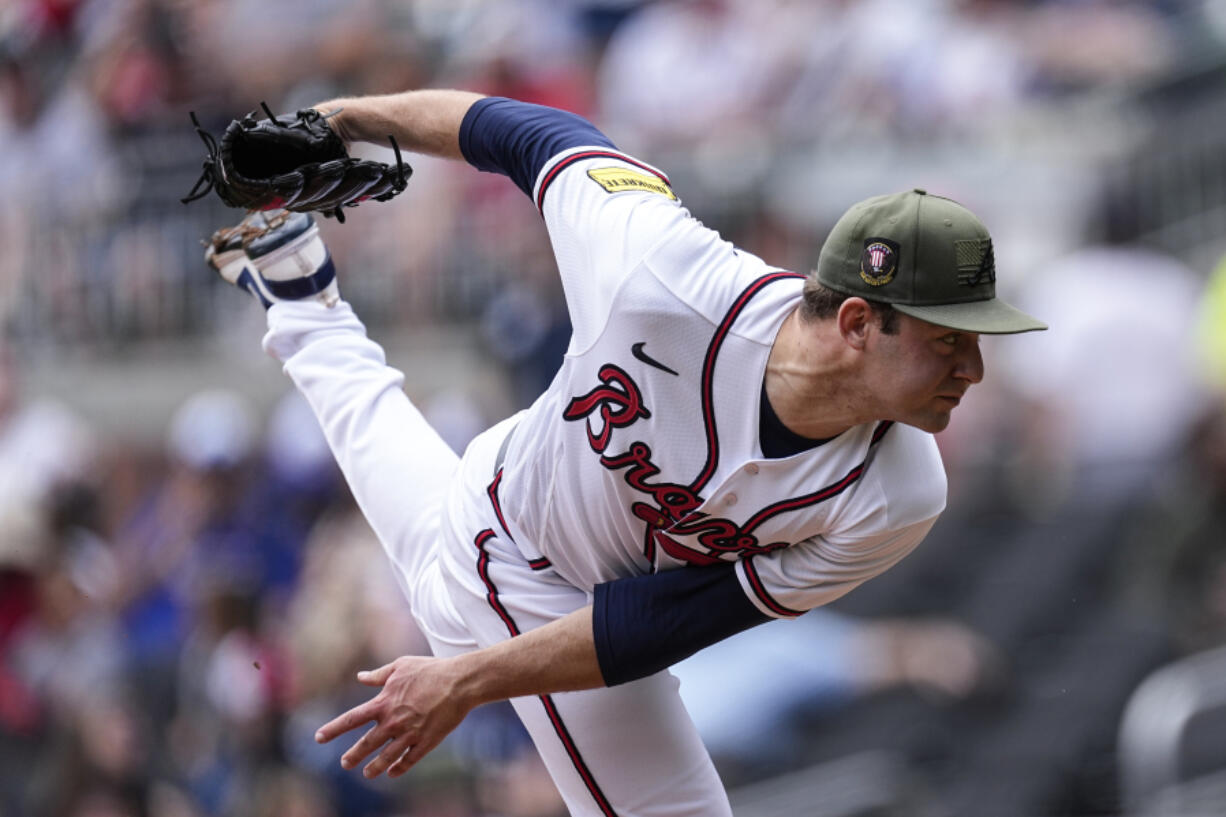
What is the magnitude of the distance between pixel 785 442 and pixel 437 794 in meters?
3.43

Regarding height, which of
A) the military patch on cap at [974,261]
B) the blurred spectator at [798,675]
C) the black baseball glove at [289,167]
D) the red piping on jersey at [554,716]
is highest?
the black baseball glove at [289,167]

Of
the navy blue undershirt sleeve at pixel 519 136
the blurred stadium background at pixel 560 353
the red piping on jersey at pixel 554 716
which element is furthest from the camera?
the blurred stadium background at pixel 560 353

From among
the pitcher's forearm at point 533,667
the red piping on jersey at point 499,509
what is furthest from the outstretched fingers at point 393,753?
the red piping on jersey at point 499,509

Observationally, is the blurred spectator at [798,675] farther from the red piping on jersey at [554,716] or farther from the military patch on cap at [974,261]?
the military patch on cap at [974,261]

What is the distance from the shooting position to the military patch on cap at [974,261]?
3.24m

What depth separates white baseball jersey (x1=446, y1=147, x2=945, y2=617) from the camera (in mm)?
3473

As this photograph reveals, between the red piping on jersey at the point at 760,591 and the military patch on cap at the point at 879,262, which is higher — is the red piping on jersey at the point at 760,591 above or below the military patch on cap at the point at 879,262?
below

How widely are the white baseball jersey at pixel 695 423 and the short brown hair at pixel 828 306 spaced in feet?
0.32

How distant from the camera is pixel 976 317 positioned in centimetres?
320

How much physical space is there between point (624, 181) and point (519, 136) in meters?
0.27

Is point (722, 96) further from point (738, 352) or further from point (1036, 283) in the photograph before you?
point (738, 352)

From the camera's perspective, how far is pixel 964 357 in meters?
3.28

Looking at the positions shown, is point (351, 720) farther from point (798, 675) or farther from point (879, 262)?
point (798, 675)

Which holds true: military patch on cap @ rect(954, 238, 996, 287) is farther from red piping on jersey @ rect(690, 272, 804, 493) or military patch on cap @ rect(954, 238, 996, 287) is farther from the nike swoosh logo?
the nike swoosh logo
